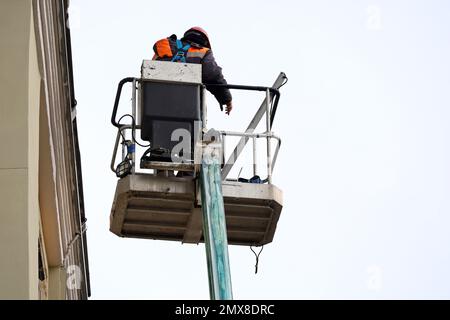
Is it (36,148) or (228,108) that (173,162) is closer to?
(228,108)

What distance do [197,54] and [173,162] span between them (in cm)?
157

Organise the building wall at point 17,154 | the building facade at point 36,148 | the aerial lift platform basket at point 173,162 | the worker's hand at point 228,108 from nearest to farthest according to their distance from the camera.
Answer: the building wall at point 17,154 → the building facade at point 36,148 → the aerial lift platform basket at point 173,162 → the worker's hand at point 228,108

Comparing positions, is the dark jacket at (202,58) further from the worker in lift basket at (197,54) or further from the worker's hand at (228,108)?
the worker's hand at (228,108)

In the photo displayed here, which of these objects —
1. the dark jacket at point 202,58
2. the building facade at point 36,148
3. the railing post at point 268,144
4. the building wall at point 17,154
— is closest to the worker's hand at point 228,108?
the dark jacket at point 202,58

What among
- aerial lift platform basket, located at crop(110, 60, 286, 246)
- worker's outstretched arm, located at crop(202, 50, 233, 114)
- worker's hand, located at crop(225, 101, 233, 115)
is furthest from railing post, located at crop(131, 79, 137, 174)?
worker's hand, located at crop(225, 101, 233, 115)

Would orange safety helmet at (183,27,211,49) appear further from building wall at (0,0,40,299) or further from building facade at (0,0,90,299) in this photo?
building wall at (0,0,40,299)

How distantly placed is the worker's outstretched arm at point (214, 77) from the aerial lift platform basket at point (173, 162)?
201mm

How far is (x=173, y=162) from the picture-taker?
14.6 m

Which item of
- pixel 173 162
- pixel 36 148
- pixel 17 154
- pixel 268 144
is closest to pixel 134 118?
pixel 173 162

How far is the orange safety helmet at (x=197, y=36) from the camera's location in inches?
611

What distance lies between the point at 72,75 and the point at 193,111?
1.46 m

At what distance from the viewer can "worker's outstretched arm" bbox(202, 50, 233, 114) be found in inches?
603
